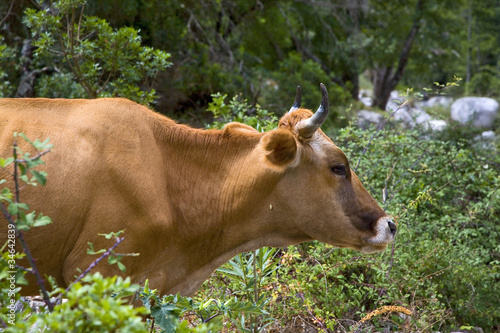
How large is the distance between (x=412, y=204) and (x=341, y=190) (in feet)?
5.82

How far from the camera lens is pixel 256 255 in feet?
18.0

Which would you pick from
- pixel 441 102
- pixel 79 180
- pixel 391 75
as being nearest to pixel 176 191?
pixel 79 180

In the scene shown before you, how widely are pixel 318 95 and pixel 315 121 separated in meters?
8.97

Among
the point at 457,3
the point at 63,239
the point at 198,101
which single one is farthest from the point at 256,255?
the point at 457,3

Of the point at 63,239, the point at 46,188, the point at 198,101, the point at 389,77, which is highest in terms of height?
the point at 46,188

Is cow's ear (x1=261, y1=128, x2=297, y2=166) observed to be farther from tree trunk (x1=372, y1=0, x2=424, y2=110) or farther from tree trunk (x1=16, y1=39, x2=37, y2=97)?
tree trunk (x1=372, y1=0, x2=424, y2=110)

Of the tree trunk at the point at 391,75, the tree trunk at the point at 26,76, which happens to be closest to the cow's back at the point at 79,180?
the tree trunk at the point at 26,76

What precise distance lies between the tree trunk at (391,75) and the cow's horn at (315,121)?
1553cm

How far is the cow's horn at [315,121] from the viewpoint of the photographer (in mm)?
4234

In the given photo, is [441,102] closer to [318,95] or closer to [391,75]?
[391,75]

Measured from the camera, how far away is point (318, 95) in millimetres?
13188

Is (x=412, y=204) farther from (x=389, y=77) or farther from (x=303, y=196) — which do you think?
(x=389, y=77)

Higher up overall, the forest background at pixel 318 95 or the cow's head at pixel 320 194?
the cow's head at pixel 320 194

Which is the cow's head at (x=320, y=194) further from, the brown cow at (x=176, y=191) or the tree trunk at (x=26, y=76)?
the tree trunk at (x=26, y=76)
